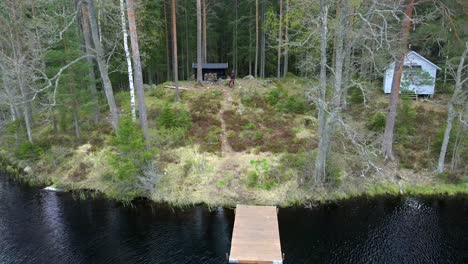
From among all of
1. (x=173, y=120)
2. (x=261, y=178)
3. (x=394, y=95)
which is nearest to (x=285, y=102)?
(x=394, y=95)

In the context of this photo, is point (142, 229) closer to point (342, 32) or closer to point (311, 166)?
point (311, 166)

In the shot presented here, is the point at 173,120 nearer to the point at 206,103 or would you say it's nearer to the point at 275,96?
the point at 206,103

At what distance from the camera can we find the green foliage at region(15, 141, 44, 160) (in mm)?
17672

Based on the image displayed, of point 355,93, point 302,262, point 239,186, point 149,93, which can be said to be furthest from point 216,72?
point 302,262

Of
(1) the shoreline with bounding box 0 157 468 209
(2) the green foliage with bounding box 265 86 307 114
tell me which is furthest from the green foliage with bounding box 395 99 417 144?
(2) the green foliage with bounding box 265 86 307 114

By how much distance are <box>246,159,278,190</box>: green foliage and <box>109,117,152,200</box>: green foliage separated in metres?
4.88

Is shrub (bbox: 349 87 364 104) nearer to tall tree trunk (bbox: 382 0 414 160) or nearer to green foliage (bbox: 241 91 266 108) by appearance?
tall tree trunk (bbox: 382 0 414 160)

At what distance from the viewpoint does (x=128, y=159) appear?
551 inches

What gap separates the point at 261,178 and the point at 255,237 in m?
4.63

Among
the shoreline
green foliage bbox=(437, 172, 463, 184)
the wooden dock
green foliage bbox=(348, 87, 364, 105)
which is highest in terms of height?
green foliage bbox=(348, 87, 364, 105)

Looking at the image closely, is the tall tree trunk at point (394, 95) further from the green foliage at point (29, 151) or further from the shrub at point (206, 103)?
the green foliage at point (29, 151)

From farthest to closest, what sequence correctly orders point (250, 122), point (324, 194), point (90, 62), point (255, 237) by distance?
point (250, 122) → point (90, 62) → point (324, 194) → point (255, 237)

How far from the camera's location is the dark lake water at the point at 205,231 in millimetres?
11148

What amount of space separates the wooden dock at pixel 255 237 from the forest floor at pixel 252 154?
1.94 m
